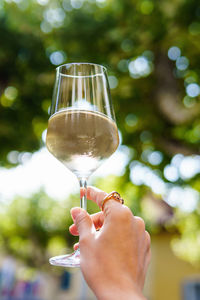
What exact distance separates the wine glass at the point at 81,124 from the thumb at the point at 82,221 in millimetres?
74

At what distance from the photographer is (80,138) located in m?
0.98

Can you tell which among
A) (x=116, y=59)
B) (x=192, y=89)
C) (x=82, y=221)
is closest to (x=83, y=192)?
(x=82, y=221)

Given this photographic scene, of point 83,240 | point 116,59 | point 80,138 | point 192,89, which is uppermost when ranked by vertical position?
point 116,59

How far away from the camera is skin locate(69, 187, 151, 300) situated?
2.51 ft

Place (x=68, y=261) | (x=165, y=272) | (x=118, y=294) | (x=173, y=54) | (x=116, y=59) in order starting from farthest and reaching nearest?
(x=165, y=272) < (x=173, y=54) < (x=116, y=59) < (x=68, y=261) < (x=118, y=294)

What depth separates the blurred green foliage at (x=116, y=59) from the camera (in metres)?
3.75

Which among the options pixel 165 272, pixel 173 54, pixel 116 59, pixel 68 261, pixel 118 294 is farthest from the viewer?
pixel 165 272

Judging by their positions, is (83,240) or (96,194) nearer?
(83,240)

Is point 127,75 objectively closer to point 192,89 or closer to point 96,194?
point 192,89

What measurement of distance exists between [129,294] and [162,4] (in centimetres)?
343

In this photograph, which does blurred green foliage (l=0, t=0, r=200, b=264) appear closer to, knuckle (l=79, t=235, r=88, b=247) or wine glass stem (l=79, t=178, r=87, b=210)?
wine glass stem (l=79, t=178, r=87, b=210)

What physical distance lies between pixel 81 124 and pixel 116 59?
317 cm

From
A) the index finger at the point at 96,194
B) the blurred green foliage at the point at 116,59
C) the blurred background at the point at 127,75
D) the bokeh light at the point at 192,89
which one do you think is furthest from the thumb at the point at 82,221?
the bokeh light at the point at 192,89

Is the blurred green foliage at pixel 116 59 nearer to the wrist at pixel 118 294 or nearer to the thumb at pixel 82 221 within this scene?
the thumb at pixel 82 221
